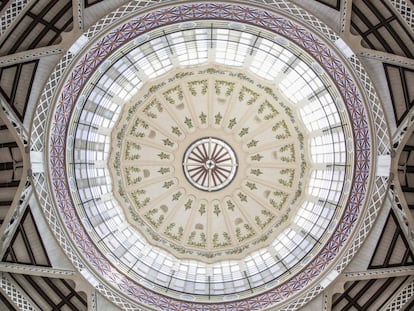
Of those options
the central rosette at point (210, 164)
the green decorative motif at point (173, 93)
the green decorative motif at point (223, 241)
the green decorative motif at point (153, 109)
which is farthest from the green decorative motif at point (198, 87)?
the green decorative motif at point (223, 241)

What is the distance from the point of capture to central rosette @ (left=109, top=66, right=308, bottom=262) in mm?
28359

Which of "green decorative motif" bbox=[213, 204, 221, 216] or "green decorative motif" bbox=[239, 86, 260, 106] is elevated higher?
"green decorative motif" bbox=[239, 86, 260, 106]

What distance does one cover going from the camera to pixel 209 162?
31109mm

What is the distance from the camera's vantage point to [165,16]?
Result: 19.7 metres

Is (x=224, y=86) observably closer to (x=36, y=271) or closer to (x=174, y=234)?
(x=174, y=234)

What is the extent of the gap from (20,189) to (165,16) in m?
9.37

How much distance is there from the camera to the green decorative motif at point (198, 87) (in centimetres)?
2883

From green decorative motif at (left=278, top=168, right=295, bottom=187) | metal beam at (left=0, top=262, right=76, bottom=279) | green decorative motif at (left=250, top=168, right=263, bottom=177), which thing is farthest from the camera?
green decorative motif at (left=250, top=168, right=263, bottom=177)

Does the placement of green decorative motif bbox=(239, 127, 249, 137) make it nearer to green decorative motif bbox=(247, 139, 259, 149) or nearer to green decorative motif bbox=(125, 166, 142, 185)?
green decorative motif bbox=(247, 139, 259, 149)

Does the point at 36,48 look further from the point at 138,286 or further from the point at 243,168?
the point at 243,168

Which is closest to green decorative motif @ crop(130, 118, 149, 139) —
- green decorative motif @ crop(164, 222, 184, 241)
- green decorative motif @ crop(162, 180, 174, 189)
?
green decorative motif @ crop(162, 180, 174, 189)

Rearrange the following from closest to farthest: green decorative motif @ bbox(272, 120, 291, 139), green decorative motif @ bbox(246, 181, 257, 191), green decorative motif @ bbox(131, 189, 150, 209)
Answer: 1. green decorative motif @ bbox(272, 120, 291, 139)
2. green decorative motif @ bbox(131, 189, 150, 209)
3. green decorative motif @ bbox(246, 181, 257, 191)

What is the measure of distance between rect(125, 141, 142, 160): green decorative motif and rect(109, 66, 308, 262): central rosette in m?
0.07

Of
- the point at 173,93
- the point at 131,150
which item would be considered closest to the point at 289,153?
the point at 173,93
